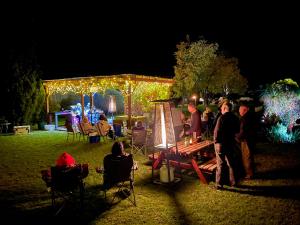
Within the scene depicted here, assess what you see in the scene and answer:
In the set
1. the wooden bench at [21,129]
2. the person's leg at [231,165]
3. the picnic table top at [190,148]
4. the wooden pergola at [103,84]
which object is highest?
the wooden pergola at [103,84]

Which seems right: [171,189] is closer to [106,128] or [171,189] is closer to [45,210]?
[45,210]

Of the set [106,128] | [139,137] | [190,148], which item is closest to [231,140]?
[190,148]

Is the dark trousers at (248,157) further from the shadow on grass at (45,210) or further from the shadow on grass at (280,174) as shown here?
the shadow on grass at (45,210)

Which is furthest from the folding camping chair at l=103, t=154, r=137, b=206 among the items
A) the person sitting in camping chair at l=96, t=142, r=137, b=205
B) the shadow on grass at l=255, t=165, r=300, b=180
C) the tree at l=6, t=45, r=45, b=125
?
the tree at l=6, t=45, r=45, b=125

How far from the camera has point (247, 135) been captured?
6109 mm

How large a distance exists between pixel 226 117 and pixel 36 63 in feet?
49.2

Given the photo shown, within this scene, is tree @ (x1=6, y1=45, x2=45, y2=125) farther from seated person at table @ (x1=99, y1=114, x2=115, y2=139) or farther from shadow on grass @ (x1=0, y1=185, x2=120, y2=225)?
shadow on grass @ (x1=0, y1=185, x2=120, y2=225)

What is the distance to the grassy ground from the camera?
175 inches

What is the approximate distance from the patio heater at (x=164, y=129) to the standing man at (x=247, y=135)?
152cm

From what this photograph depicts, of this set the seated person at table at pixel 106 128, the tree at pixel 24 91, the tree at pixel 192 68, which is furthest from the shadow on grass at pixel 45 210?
the tree at pixel 192 68

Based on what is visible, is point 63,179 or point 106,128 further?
point 106,128

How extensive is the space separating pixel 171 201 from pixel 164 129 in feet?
5.46

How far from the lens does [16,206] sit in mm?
5074

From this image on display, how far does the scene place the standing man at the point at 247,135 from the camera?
19.9 feet
